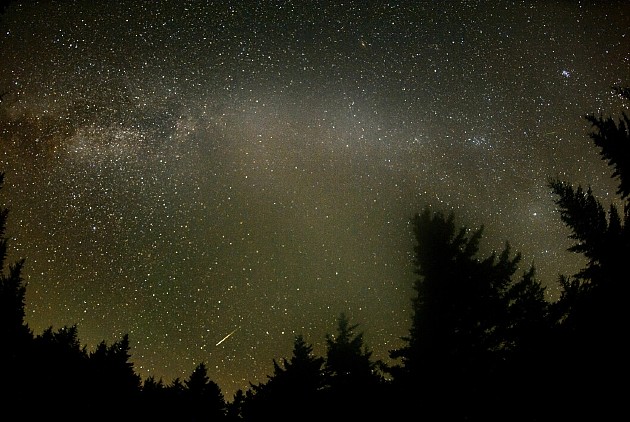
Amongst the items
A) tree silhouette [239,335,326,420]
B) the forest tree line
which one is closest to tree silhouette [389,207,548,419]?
the forest tree line

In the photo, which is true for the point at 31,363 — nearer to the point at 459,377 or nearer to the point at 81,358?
the point at 81,358

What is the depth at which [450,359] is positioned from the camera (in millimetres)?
8711

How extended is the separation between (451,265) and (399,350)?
273cm

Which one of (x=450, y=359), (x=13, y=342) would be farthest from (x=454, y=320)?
(x=13, y=342)

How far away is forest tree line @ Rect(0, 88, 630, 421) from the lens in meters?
3.85

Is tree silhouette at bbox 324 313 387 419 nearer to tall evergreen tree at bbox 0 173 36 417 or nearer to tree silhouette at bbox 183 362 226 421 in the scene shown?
tree silhouette at bbox 183 362 226 421

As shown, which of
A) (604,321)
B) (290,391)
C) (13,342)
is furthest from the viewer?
(290,391)

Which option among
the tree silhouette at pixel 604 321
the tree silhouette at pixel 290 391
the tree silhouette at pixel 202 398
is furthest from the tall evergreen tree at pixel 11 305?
the tree silhouette at pixel 604 321

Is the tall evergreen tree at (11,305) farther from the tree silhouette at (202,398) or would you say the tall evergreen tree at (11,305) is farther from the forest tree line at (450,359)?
the tree silhouette at (202,398)

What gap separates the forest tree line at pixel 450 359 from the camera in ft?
12.6

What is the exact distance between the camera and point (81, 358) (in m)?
8.15

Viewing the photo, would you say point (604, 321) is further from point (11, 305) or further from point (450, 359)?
point (11, 305)

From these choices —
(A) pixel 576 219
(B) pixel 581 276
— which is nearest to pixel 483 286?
(A) pixel 576 219

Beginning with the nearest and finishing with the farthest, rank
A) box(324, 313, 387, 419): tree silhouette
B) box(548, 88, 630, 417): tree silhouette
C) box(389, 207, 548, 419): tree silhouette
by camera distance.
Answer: box(548, 88, 630, 417): tree silhouette < box(389, 207, 548, 419): tree silhouette < box(324, 313, 387, 419): tree silhouette
